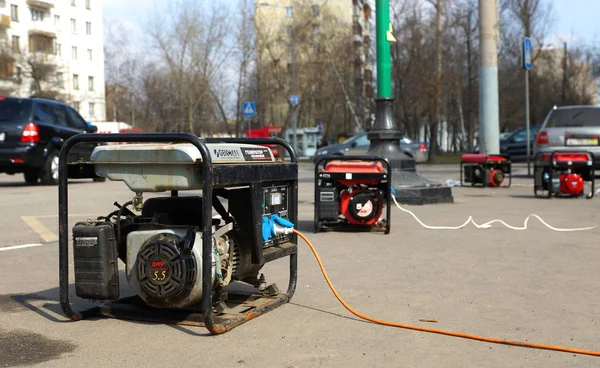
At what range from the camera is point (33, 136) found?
57.6ft

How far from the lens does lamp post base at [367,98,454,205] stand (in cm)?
1332

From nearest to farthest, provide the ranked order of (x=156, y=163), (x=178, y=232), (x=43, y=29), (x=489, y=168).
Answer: (x=156, y=163)
(x=178, y=232)
(x=489, y=168)
(x=43, y=29)

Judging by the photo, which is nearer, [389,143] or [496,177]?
[389,143]

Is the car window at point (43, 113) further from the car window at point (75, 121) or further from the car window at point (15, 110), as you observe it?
the car window at point (75, 121)

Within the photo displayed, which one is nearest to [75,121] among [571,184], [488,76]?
[488,76]

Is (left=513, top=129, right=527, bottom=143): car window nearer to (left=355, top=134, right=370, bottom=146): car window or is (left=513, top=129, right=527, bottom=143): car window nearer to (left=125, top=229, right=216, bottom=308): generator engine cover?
(left=355, top=134, right=370, bottom=146): car window

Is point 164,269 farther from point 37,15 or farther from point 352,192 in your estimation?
point 37,15

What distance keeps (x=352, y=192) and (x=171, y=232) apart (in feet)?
16.2

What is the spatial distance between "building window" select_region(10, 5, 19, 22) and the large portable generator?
79.2 metres

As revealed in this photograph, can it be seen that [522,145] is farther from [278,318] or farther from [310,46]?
[278,318]

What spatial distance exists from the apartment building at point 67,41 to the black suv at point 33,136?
161 ft

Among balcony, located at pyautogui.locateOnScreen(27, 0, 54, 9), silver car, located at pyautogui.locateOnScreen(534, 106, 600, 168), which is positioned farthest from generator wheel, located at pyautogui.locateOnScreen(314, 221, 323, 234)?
balcony, located at pyautogui.locateOnScreen(27, 0, 54, 9)

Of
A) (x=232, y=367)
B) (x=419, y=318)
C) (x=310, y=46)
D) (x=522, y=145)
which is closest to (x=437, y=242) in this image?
(x=419, y=318)

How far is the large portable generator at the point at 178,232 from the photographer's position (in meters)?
4.59
